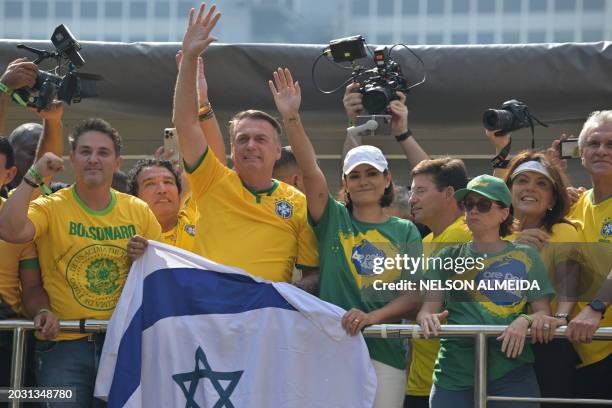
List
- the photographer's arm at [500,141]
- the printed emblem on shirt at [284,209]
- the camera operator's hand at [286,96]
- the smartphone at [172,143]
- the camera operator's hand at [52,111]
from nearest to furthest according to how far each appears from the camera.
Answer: the camera operator's hand at [286,96], the printed emblem on shirt at [284,209], the camera operator's hand at [52,111], the photographer's arm at [500,141], the smartphone at [172,143]

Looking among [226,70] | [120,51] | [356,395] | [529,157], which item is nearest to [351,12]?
[226,70]

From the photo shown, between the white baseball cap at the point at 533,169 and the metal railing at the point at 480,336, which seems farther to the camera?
the white baseball cap at the point at 533,169

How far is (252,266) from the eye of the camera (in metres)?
5.46

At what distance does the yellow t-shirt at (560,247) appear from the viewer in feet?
17.9

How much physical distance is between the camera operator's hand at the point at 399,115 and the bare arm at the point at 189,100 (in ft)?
5.00

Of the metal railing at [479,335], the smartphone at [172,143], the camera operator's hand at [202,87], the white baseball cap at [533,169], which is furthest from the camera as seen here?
the smartphone at [172,143]

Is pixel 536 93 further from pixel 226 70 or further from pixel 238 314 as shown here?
pixel 238 314

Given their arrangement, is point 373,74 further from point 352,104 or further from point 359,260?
point 359,260

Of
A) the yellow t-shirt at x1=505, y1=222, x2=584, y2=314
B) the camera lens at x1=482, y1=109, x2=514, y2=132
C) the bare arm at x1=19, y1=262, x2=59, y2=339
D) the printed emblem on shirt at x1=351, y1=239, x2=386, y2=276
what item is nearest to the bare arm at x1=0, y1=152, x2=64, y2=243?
the bare arm at x1=19, y1=262, x2=59, y2=339

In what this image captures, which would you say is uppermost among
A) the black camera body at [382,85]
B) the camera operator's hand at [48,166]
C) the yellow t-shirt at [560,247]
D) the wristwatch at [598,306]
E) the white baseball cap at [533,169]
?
the black camera body at [382,85]

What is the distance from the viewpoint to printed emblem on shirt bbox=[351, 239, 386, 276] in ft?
17.5

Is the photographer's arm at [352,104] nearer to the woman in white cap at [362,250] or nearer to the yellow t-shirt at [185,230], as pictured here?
the yellow t-shirt at [185,230]

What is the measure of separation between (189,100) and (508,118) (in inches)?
76.4

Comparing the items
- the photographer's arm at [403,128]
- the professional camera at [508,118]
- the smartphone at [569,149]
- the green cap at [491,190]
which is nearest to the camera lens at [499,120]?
the professional camera at [508,118]
